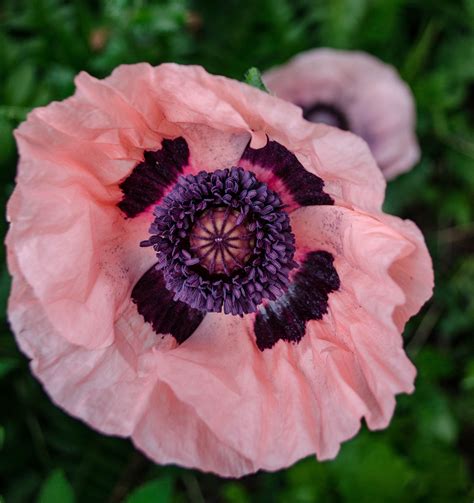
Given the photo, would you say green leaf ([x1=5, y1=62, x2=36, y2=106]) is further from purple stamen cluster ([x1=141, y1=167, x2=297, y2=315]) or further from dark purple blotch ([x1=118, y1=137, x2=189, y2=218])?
purple stamen cluster ([x1=141, y1=167, x2=297, y2=315])

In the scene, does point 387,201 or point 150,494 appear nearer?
point 150,494

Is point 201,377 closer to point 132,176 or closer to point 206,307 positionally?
point 206,307

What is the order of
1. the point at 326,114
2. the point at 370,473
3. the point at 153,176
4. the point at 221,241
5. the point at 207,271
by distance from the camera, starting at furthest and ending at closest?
1. the point at 326,114
2. the point at 370,473
3. the point at 153,176
4. the point at 207,271
5. the point at 221,241

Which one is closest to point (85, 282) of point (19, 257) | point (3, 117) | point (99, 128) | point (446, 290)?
point (19, 257)

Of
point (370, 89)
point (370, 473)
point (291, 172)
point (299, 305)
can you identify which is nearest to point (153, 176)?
point (291, 172)

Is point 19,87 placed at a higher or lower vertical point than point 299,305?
lower

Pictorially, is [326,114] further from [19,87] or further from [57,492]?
[57,492]

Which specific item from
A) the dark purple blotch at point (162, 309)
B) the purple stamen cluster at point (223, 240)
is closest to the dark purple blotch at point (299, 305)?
the purple stamen cluster at point (223, 240)
